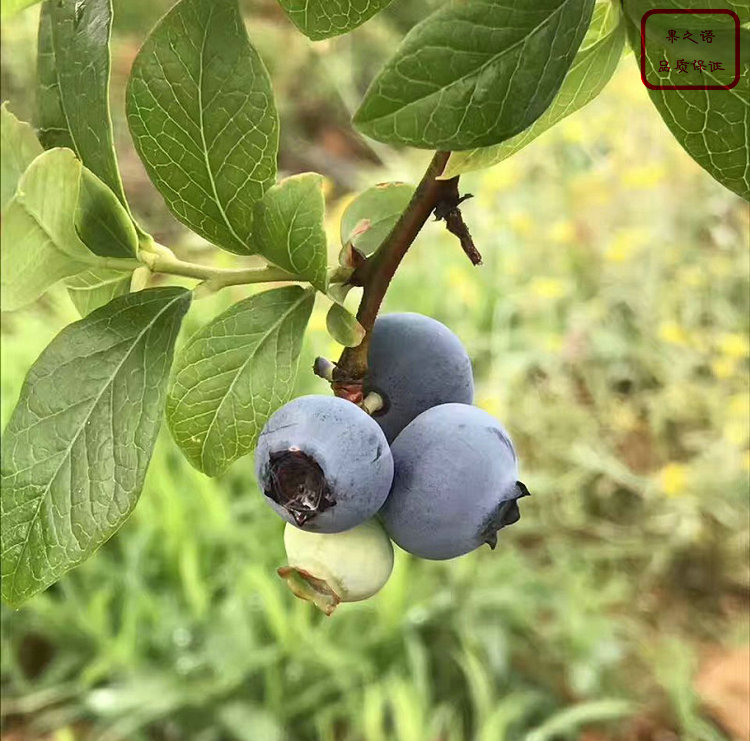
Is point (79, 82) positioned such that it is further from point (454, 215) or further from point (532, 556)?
point (532, 556)

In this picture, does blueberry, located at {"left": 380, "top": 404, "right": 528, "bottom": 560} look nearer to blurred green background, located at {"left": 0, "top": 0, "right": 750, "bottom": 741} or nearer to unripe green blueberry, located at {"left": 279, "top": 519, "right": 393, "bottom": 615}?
unripe green blueberry, located at {"left": 279, "top": 519, "right": 393, "bottom": 615}

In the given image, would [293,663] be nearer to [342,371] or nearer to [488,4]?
[342,371]

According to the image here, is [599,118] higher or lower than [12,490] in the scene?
lower

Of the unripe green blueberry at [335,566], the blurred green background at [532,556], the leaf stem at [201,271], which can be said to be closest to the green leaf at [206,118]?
the leaf stem at [201,271]

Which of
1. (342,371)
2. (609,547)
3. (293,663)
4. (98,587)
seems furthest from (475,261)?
(609,547)

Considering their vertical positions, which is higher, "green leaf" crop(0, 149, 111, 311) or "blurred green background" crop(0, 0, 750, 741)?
"green leaf" crop(0, 149, 111, 311)

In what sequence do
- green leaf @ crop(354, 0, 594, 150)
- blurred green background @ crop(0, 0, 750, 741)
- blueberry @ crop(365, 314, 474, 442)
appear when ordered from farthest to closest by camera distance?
blurred green background @ crop(0, 0, 750, 741), blueberry @ crop(365, 314, 474, 442), green leaf @ crop(354, 0, 594, 150)

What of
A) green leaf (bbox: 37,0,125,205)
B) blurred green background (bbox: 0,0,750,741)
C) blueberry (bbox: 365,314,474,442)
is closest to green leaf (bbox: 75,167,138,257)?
green leaf (bbox: 37,0,125,205)

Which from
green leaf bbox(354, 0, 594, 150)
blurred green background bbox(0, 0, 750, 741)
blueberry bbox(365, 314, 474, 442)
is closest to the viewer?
green leaf bbox(354, 0, 594, 150)
